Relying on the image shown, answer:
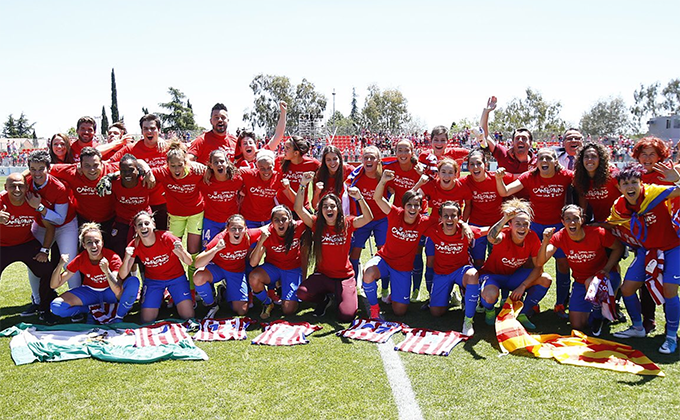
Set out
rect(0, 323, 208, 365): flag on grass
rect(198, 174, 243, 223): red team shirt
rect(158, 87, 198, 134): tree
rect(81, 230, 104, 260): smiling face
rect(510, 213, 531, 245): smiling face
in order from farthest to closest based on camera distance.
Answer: rect(158, 87, 198, 134): tree < rect(198, 174, 243, 223): red team shirt < rect(81, 230, 104, 260): smiling face < rect(510, 213, 531, 245): smiling face < rect(0, 323, 208, 365): flag on grass

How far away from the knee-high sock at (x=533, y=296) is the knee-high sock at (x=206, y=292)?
354 centimetres

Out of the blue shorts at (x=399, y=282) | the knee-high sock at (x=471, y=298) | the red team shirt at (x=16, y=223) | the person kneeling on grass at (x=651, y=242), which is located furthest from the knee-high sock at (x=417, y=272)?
the red team shirt at (x=16, y=223)

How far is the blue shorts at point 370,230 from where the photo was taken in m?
6.54

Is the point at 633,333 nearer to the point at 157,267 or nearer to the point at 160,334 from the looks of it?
the point at 160,334

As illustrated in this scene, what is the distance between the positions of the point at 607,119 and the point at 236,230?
90.7m

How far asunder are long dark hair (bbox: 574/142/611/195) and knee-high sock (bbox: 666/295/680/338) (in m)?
1.43

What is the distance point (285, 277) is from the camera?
6.02m

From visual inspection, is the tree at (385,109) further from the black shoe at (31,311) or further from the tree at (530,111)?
the black shoe at (31,311)

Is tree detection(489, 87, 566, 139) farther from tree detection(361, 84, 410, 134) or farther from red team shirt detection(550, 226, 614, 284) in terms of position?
red team shirt detection(550, 226, 614, 284)

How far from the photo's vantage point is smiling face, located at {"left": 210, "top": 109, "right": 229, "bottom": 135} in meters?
7.00

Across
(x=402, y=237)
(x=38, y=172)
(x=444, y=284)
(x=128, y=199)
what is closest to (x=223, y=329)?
(x=128, y=199)

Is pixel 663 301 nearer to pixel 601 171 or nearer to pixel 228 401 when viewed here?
pixel 601 171

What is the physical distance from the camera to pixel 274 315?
19.2ft

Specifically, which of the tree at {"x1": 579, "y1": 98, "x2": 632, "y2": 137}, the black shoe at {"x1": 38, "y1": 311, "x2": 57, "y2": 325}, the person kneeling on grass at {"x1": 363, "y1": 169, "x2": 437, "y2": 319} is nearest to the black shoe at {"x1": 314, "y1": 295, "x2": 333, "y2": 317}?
the person kneeling on grass at {"x1": 363, "y1": 169, "x2": 437, "y2": 319}
